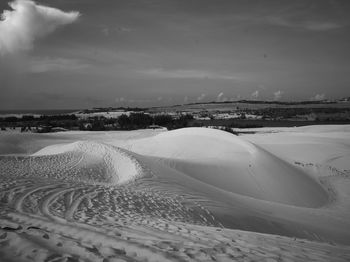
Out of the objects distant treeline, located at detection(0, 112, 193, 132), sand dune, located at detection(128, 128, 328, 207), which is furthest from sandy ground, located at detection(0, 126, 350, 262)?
distant treeline, located at detection(0, 112, 193, 132)

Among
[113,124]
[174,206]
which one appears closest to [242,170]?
[174,206]

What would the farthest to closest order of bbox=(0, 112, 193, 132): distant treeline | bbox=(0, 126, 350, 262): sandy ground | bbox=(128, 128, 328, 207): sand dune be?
bbox=(0, 112, 193, 132): distant treeline, bbox=(128, 128, 328, 207): sand dune, bbox=(0, 126, 350, 262): sandy ground

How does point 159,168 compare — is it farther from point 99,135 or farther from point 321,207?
point 99,135

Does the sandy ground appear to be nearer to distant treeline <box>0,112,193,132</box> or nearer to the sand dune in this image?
the sand dune

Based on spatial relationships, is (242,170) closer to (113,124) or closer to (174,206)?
(174,206)

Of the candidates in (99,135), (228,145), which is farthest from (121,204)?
(99,135)

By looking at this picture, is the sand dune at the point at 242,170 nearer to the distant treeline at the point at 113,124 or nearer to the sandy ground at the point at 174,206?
the sandy ground at the point at 174,206

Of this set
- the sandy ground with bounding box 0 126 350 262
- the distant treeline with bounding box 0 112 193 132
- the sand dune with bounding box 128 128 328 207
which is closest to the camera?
the sandy ground with bounding box 0 126 350 262

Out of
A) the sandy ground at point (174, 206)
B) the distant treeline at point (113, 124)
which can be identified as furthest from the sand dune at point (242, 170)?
the distant treeline at point (113, 124)
